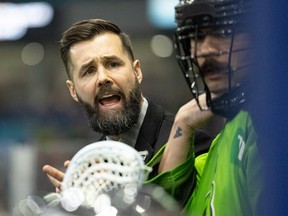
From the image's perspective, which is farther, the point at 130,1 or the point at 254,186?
the point at 130,1

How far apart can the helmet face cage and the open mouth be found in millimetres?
612

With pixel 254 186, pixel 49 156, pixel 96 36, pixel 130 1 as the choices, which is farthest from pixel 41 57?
pixel 254 186

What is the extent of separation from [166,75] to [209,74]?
14316mm

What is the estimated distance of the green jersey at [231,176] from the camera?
180 centimetres

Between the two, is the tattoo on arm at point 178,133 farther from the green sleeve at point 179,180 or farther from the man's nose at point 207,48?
the man's nose at point 207,48

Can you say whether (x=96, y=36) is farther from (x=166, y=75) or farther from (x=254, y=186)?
(x=166, y=75)

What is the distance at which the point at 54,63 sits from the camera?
55.3 feet

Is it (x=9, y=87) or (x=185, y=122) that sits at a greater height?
(x=185, y=122)

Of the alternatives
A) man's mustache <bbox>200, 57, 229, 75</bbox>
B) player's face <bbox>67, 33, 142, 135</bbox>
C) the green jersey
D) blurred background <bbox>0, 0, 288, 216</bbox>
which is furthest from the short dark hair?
blurred background <bbox>0, 0, 288, 216</bbox>

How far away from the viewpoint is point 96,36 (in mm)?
2836

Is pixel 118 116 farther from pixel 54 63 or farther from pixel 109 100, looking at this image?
pixel 54 63

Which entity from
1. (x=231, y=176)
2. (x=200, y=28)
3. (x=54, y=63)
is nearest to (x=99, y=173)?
(x=231, y=176)

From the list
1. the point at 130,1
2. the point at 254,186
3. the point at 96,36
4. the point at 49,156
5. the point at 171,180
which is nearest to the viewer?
the point at 254,186

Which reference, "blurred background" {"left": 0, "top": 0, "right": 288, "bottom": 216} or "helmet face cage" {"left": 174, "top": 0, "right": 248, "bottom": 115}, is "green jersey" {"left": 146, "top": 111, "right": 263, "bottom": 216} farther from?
"blurred background" {"left": 0, "top": 0, "right": 288, "bottom": 216}
